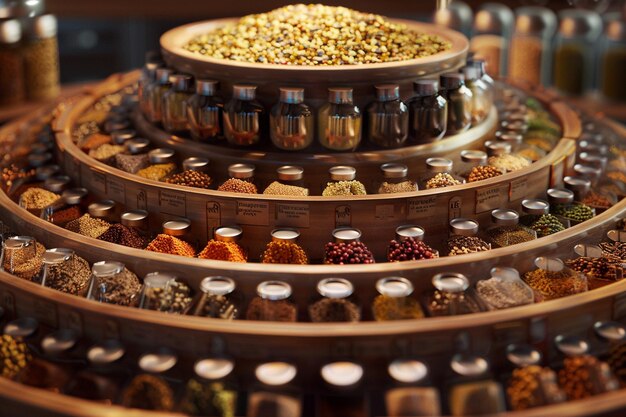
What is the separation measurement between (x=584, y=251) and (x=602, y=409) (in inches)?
32.6

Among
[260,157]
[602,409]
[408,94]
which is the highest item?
[408,94]

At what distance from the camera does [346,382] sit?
206cm

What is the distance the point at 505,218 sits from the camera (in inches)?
112

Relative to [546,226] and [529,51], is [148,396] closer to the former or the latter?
[546,226]

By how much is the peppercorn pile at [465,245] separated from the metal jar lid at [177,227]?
882 mm

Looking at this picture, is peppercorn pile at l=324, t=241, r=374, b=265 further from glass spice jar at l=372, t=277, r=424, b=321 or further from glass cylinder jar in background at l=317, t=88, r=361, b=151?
glass cylinder jar in background at l=317, t=88, r=361, b=151

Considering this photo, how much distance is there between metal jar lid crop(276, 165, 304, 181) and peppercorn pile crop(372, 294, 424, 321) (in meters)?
0.67

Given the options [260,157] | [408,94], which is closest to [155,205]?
[260,157]

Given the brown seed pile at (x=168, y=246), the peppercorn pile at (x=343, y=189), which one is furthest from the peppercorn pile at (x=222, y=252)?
the peppercorn pile at (x=343, y=189)

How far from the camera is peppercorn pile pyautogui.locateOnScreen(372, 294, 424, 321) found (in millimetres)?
2340

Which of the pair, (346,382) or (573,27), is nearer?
(346,382)

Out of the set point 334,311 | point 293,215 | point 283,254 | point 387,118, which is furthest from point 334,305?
point 387,118

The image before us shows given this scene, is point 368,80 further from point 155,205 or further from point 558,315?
point 558,315

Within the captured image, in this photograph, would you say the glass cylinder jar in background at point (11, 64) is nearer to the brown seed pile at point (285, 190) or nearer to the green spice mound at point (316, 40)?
the green spice mound at point (316, 40)
